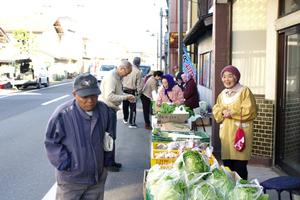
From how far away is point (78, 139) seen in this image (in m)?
3.74

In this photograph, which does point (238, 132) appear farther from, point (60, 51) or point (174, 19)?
point (60, 51)

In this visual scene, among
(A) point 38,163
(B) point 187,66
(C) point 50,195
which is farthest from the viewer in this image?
(B) point 187,66

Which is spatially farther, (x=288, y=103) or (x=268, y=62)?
(x=268, y=62)

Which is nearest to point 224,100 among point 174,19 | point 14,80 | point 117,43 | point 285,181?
point 285,181

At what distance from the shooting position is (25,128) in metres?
13.4

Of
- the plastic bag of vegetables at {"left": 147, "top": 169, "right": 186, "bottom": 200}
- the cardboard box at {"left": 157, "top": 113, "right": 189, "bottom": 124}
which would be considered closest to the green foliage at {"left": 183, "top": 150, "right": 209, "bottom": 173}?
the plastic bag of vegetables at {"left": 147, "top": 169, "right": 186, "bottom": 200}

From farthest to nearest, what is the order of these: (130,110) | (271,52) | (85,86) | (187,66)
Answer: (187,66) → (130,110) → (271,52) → (85,86)

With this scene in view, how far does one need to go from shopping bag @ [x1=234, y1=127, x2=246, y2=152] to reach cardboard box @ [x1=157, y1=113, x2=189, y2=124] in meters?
2.07

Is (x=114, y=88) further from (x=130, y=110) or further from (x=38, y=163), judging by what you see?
(x=130, y=110)

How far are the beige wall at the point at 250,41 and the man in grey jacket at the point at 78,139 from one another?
5.31 m

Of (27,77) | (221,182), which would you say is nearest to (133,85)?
(221,182)

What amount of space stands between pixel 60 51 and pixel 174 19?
45.5m

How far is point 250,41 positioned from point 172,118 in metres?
2.46

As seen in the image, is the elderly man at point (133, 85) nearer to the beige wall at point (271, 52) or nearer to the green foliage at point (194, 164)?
the beige wall at point (271, 52)
